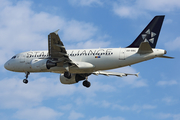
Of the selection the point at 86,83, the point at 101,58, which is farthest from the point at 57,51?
the point at 86,83

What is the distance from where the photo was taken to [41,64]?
37469 mm

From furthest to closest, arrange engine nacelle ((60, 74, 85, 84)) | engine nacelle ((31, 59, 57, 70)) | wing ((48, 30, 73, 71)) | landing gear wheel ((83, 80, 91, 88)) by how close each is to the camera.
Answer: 1. landing gear wheel ((83, 80, 91, 88))
2. engine nacelle ((60, 74, 85, 84))
3. engine nacelle ((31, 59, 57, 70))
4. wing ((48, 30, 73, 71))

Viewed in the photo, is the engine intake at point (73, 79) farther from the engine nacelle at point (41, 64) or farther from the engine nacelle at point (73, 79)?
the engine nacelle at point (41, 64)

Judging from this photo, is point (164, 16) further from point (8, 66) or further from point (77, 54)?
point (8, 66)

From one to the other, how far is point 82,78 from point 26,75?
751 cm

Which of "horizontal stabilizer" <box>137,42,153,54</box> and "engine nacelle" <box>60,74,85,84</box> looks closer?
"horizontal stabilizer" <box>137,42,153,54</box>

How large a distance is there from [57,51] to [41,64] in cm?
318

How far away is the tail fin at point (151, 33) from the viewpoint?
3681 cm

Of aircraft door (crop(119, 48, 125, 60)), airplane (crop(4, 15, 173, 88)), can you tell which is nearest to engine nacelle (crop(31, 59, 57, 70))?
airplane (crop(4, 15, 173, 88))

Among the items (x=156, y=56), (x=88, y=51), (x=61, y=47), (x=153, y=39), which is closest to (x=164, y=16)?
(x=153, y=39)

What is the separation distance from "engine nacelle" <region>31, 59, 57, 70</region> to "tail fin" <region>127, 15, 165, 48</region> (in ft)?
32.9

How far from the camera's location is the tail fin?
36812 millimetres

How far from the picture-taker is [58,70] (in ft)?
125

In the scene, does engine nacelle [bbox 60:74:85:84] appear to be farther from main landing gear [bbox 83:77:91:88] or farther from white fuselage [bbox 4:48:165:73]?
white fuselage [bbox 4:48:165:73]
